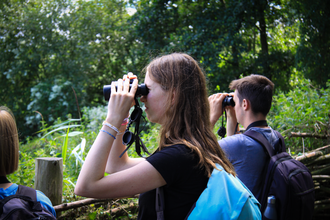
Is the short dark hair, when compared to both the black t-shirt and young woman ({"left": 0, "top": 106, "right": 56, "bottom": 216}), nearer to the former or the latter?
the black t-shirt

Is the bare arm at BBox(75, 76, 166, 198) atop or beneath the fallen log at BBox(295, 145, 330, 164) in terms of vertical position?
atop

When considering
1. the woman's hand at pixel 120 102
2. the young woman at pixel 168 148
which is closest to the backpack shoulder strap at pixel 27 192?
the young woman at pixel 168 148

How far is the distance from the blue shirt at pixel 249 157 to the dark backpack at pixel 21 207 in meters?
1.24

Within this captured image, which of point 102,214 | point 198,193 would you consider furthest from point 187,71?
point 102,214

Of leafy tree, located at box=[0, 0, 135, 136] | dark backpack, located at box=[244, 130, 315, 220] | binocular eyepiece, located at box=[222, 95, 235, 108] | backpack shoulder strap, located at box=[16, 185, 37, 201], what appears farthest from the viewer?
leafy tree, located at box=[0, 0, 135, 136]

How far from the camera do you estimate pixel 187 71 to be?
4.44ft

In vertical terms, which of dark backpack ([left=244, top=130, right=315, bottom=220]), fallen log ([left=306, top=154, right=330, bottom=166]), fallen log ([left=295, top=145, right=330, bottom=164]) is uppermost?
dark backpack ([left=244, top=130, right=315, bottom=220])

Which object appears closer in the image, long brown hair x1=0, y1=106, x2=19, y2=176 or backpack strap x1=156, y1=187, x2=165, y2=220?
backpack strap x1=156, y1=187, x2=165, y2=220

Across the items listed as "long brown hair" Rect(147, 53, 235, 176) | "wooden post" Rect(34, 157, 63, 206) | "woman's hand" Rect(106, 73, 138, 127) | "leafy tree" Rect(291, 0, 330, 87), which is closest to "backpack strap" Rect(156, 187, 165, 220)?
"long brown hair" Rect(147, 53, 235, 176)

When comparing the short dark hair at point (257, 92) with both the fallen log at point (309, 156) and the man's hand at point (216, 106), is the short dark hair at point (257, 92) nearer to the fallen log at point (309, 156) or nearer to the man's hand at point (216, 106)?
the man's hand at point (216, 106)

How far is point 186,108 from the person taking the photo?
51.8 inches

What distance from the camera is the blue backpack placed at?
42.8 inches

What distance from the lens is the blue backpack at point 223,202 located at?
3.57ft

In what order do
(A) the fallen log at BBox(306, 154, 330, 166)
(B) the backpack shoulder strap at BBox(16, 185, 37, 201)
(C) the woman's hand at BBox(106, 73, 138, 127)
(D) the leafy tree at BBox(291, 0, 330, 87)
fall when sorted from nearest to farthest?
(C) the woman's hand at BBox(106, 73, 138, 127), (B) the backpack shoulder strap at BBox(16, 185, 37, 201), (A) the fallen log at BBox(306, 154, 330, 166), (D) the leafy tree at BBox(291, 0, 330, 87)
